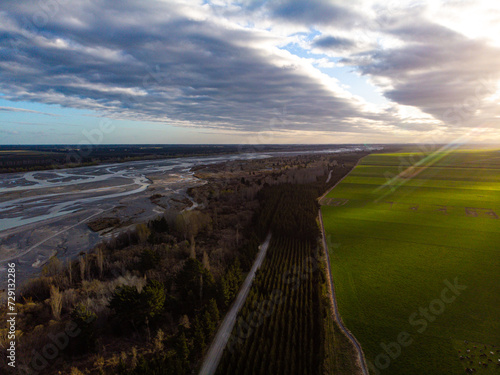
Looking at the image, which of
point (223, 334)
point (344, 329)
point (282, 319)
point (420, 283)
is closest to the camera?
point (223, 334)

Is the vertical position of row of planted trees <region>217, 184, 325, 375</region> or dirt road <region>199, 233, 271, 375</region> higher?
row of planted trees <region>217, 184, 325, 375</region>

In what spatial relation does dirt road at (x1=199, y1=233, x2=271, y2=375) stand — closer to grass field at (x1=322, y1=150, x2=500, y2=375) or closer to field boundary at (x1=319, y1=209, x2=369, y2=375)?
field boundary at (x1=319, y1=209, x2=369, y2=375)

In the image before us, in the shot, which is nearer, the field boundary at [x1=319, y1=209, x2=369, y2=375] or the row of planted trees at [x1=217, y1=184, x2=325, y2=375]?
the row of planted trees at [x1=217, y1=184, x2=325, y2=375]

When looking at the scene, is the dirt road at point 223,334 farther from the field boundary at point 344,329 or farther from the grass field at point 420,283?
the grass field at point 420,283

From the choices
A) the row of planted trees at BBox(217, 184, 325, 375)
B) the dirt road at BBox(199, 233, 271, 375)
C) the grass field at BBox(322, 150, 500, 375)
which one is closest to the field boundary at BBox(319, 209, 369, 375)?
the grass field at BBox(322, 150, 500, 375)

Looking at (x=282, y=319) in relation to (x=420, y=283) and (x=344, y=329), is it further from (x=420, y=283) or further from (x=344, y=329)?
(x=420, y=283)

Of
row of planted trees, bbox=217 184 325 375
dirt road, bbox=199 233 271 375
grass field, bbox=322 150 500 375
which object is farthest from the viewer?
grass field, bbox=322 150 500 375

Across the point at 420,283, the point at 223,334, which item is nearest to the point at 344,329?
the point at 223,334

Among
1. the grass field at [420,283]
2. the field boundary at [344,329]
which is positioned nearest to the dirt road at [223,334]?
the field boundary at [344,329]
